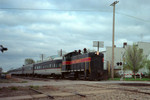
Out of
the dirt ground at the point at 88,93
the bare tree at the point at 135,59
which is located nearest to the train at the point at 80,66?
the dirt ground at the point at 88,93

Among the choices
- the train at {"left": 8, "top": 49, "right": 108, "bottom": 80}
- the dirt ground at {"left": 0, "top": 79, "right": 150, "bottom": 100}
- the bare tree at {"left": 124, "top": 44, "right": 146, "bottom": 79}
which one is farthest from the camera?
the bare tree at {"left": 124, "top": 44, "right": 146, "bottom": 79}

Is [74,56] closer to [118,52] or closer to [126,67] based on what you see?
[126,67]

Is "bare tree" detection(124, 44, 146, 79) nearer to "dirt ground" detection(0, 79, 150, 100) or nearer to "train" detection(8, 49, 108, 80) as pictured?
"train" detection(8, 49, 108, 80)

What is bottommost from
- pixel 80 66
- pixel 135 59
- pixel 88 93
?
pixel 88 93

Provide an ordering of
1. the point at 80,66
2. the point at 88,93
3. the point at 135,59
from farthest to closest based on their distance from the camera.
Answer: the point at 135,59
the point at 80,66
the point at 88,93

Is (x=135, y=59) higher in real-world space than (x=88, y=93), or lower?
higher

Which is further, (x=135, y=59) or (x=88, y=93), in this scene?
(x=135, y=59)

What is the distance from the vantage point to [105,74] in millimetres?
22844

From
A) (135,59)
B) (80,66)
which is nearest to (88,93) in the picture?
(80,66)

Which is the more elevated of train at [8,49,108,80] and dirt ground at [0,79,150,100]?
train at [8,49,108,80]

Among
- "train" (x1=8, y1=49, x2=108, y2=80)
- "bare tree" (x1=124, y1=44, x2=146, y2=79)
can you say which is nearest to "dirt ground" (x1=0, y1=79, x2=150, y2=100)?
"train" (x1=8, y1=49, x2=108, y2=80)

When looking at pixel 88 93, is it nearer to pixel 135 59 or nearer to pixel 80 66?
pixel 80 66

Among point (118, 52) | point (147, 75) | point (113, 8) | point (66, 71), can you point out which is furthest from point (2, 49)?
point (118, 52)

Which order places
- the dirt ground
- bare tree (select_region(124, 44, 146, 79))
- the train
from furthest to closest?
bare tree (select_region(124, 44, 146, 79)) < the train < the dirt ground
